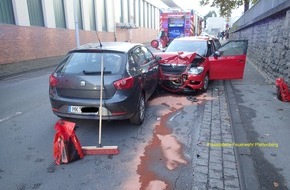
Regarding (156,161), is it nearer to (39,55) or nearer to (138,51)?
(138,51)

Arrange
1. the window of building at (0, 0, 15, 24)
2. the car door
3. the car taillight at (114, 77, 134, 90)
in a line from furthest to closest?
the window of building at (0, 0, 15, 24), the car door, the car taillight at (114, 77, 134, 90)

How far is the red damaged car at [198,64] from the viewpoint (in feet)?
25.4

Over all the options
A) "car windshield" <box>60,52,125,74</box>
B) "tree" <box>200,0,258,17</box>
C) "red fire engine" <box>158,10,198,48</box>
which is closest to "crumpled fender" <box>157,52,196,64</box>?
"car windshield" <box>60,52,125,74</box>

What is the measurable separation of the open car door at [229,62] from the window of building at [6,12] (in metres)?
11.4

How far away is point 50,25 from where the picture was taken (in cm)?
1792

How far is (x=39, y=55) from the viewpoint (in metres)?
16.9

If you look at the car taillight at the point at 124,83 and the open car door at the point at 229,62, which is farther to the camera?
the open car door at the point at 229,62

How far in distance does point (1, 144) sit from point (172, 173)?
3.08m

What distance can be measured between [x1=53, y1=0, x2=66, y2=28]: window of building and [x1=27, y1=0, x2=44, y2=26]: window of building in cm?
157

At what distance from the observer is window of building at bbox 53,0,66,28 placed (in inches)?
738

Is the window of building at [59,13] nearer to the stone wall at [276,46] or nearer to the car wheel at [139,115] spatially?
the stone wall at [276,46]

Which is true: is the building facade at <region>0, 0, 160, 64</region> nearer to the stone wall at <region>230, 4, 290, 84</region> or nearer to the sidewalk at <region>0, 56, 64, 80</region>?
the sidewalk at <region>0, 56, 64, 80</region>

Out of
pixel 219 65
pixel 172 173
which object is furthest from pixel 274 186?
pixel 219 65

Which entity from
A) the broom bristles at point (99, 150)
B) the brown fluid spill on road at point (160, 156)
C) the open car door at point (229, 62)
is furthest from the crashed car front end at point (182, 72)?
the broom bristles at point (99, 150)
